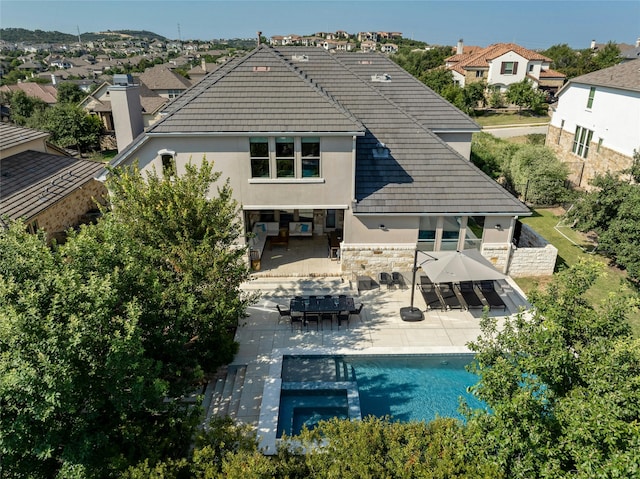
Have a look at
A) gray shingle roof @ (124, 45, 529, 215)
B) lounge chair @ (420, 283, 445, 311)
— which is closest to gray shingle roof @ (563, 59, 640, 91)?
gray shingle roof @ (124, 45, 529, 215)

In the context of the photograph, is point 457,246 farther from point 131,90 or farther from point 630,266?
point 131,90

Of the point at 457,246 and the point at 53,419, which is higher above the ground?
the point at 53,419

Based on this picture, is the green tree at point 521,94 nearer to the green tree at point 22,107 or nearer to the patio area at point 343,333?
the patio area at point 343,333

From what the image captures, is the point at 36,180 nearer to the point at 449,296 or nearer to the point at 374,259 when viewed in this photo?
the point at 374,259

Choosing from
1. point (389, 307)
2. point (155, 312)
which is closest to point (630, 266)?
point (389, 307)

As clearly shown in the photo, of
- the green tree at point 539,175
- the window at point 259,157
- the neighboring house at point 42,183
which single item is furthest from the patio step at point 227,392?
the green tree at point 539,175

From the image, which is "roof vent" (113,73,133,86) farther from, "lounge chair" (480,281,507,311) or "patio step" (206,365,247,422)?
"lounge chair" (480,281,507,311)
